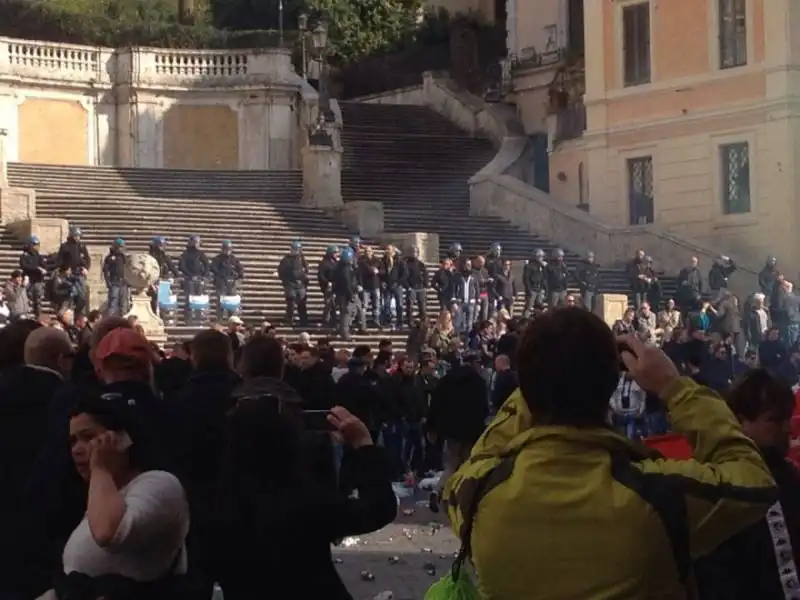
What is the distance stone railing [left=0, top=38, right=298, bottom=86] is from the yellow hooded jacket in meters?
37.1

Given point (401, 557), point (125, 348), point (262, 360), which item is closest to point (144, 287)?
point (401, 557)

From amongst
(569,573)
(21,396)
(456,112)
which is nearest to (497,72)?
(456,112)

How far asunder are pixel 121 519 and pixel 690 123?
108 ft

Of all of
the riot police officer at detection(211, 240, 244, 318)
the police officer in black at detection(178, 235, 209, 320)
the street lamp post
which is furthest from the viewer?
the street lamp post

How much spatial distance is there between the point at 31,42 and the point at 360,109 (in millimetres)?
8009

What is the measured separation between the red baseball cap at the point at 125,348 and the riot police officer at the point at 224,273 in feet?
73.4

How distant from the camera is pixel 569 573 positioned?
12.0ft

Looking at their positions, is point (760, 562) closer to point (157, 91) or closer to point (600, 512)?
point (600, 512)

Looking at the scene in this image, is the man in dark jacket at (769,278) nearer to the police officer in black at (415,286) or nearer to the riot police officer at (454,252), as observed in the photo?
the riot police officer at (454,252)

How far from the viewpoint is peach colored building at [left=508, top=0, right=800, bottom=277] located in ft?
113

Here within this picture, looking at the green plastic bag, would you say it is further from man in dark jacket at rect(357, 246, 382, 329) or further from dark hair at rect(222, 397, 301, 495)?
man in dark jacket at rect(357, 246, 382, 329)

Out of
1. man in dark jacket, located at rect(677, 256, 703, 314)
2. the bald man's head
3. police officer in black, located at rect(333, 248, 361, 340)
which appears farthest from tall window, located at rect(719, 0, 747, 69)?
the bald man's head

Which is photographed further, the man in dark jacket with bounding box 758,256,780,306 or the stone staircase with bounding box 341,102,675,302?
the stone staircase with bounding box 341,102,675,302

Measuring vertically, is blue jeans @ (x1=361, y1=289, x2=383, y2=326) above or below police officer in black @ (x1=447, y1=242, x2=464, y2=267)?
below
